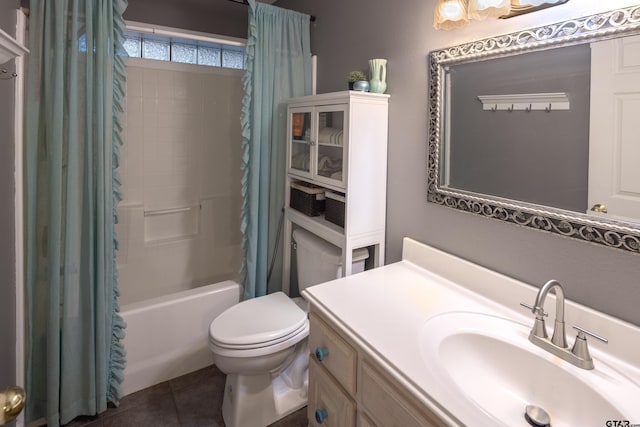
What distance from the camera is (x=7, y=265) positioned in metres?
1.35

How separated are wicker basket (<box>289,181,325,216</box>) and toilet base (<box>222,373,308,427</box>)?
81 cm

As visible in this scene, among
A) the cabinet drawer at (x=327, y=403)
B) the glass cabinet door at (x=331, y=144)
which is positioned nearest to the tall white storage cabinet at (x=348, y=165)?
the glass cabinet door at (x=331, y=144)

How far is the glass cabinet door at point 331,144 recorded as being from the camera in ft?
5.07

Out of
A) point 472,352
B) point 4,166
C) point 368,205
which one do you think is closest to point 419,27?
point 368,205

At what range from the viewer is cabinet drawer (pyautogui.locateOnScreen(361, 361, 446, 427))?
0.78 meters

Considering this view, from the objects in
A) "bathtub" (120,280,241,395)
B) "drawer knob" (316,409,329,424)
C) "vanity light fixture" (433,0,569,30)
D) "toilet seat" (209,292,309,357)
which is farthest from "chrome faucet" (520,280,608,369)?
"bathtub" (120,280,241,395)

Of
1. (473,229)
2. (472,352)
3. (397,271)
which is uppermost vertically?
(473,229)

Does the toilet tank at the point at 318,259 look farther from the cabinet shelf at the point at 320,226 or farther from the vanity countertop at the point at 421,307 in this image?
the vanity countertop at the point at 421,307

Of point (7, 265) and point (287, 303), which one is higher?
point (7, 265)

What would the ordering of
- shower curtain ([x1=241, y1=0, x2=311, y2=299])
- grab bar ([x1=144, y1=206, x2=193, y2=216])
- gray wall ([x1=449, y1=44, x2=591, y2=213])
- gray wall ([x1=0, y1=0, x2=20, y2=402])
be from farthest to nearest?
1. grab bar ([x1=144, y1=206, x2=193, y2=216])
2. shower curtain ([x1=241, y1=0, x2=311, y2=299])
3. gray wall ([x1=0, y1=0, x2=20, y2=402])
4. gray wall ([x1=449, y1=44, x2=591, y2=213])

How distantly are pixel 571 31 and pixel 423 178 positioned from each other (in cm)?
66

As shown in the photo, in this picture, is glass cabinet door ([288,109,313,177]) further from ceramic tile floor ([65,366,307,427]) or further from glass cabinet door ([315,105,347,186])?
ceramic tile floor ([65,366,307,427])

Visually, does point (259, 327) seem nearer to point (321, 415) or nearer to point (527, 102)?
point (321, 415)

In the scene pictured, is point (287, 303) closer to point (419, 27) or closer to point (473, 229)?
point (473, 229)
